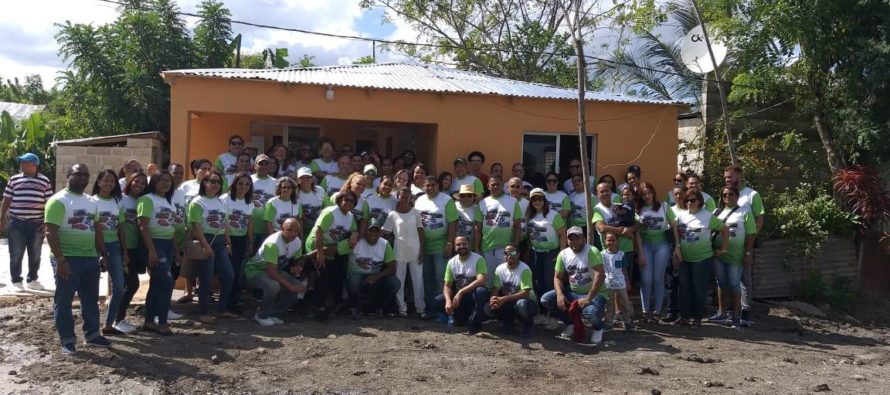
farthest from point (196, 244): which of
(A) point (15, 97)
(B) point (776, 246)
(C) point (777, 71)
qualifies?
(A) point (15, 97)

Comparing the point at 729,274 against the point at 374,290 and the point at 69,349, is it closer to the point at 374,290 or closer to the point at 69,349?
the point at 374,290

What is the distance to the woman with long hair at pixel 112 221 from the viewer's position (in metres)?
6.28

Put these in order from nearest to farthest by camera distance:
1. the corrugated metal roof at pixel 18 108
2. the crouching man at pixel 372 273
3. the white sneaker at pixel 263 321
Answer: the white sneaker at pixel 263 321
the crouching man at pixel 372 273
the corrugated metal roof at pixel 18 108

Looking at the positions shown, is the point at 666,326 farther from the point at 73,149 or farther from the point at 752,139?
the point at 73,149

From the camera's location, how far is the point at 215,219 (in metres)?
7.27

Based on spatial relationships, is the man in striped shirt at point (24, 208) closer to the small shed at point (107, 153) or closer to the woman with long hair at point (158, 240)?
the woman with long hair at point (158, 240)

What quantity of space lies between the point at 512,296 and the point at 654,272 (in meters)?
2.11

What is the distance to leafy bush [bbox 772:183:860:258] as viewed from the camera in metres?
10.2

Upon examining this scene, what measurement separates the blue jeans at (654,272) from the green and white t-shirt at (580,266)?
3.63 feet

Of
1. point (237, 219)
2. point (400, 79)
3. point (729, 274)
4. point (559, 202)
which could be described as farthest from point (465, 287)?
point (400, 79)

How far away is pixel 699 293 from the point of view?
27.5 ft

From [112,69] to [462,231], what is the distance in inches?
448

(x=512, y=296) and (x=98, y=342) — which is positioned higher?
(x=512, y=296)

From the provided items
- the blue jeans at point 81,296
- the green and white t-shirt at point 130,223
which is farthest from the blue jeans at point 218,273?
the blue jeans at point 81,296
